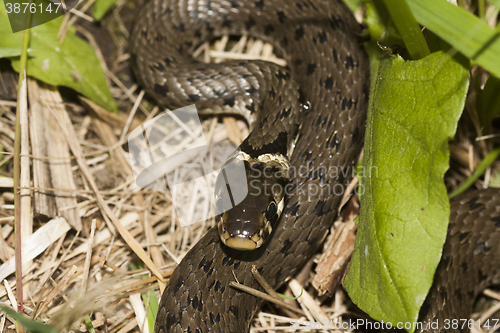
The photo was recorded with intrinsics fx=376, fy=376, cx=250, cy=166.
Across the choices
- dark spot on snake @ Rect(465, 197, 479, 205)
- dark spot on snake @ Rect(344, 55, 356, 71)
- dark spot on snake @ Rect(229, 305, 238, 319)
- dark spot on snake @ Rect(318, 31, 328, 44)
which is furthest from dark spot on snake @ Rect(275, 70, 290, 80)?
dark spot on snake @ Rect(229, 305, 238, 319)

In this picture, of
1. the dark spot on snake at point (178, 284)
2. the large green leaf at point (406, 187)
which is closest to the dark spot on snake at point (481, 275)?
the large green leaf at point (406, 187)

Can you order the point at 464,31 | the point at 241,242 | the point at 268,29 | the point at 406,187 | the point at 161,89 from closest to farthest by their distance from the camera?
1. the point at 464,31
2. the point at 406,187
3. the point at 241,242
4. the point at 161,89
5. the point at 268,29

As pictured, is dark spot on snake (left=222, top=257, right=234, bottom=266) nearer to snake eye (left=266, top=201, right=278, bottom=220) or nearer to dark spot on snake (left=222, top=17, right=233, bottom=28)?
snake eye (left=266, top=201, right=278, bottom=220)

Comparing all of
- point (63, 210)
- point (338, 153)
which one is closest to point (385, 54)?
point (338, 153)

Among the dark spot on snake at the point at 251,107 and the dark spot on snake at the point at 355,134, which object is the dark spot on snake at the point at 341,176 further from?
the dark spot on snake at the point at 251,107

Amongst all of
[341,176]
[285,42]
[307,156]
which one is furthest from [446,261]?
[285,42]

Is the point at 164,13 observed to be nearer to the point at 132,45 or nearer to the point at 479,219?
the point at 132,45

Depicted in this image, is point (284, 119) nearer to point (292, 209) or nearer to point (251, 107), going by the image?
Answer: point (251, 107)
